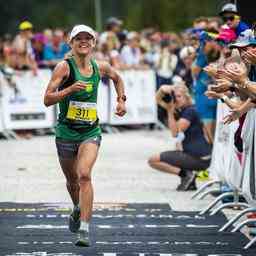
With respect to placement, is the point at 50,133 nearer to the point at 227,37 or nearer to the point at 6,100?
the point at 6,100

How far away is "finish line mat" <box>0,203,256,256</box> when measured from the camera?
35.8ft

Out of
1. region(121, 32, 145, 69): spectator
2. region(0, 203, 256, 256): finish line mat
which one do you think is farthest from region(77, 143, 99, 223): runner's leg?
region(121, 32, 145, 69): spectator

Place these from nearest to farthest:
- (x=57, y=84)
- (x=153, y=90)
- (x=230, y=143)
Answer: (x=57, y=84), (x=230, y=143), (x=153, y=90)

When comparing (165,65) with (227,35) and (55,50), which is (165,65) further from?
(227,35)

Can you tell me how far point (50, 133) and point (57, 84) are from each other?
14.0 m

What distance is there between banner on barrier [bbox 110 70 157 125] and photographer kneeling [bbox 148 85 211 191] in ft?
30.8

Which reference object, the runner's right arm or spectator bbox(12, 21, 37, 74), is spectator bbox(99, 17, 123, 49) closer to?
spectator bbox(12, 21, 37, 74)

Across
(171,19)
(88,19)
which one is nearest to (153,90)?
(171,19)

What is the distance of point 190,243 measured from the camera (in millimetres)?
11375

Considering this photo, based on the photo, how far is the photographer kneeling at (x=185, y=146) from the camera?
15.9m

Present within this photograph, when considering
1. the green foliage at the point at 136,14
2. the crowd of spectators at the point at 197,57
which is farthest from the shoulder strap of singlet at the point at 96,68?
the green foliage at the point at 136,14

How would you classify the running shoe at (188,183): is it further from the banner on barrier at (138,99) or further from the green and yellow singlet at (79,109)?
the banner on barrier at (138,99)

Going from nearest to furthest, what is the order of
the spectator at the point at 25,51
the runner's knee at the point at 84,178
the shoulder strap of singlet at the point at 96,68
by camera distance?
1. the runner's knee at the point at 84,178
2. the shoulder strap of singlet at the point at 96,68
3. the spectator at the point at 25,51

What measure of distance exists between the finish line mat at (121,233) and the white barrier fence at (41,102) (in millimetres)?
10205
